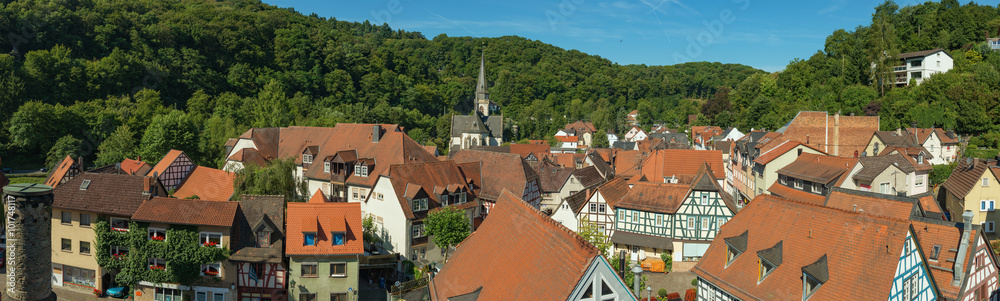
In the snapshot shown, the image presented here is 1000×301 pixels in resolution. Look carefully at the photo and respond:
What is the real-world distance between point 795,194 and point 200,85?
8295 cm

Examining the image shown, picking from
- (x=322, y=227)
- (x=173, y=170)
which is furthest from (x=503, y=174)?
(x=173, y=170)

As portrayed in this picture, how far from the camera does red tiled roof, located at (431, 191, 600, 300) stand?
40.0 feet

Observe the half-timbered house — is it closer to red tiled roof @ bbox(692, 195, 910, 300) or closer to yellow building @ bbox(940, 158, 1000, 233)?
red tiled roof @ bbox(692, 195, 910, 300)

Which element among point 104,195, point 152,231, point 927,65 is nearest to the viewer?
point 152,231

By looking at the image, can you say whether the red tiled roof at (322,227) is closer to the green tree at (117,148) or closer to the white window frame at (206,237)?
the white window frame at (206,237)

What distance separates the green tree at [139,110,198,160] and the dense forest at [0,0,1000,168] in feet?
0.44

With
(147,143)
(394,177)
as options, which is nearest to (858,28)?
(394,177)

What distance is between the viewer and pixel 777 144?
43.9 m

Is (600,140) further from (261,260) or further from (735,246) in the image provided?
(735,246)

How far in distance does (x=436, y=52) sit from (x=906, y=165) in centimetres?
16859

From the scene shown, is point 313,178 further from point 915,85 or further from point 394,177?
point 915,85

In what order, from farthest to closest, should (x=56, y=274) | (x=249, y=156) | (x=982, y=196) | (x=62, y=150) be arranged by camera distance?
(x=62, y=150)
(x=249, y=156)
(x=982, y=196)
(x=56, y=274)

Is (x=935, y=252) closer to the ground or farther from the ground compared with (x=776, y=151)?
closer to the ground

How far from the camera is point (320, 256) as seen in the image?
26719 mm
